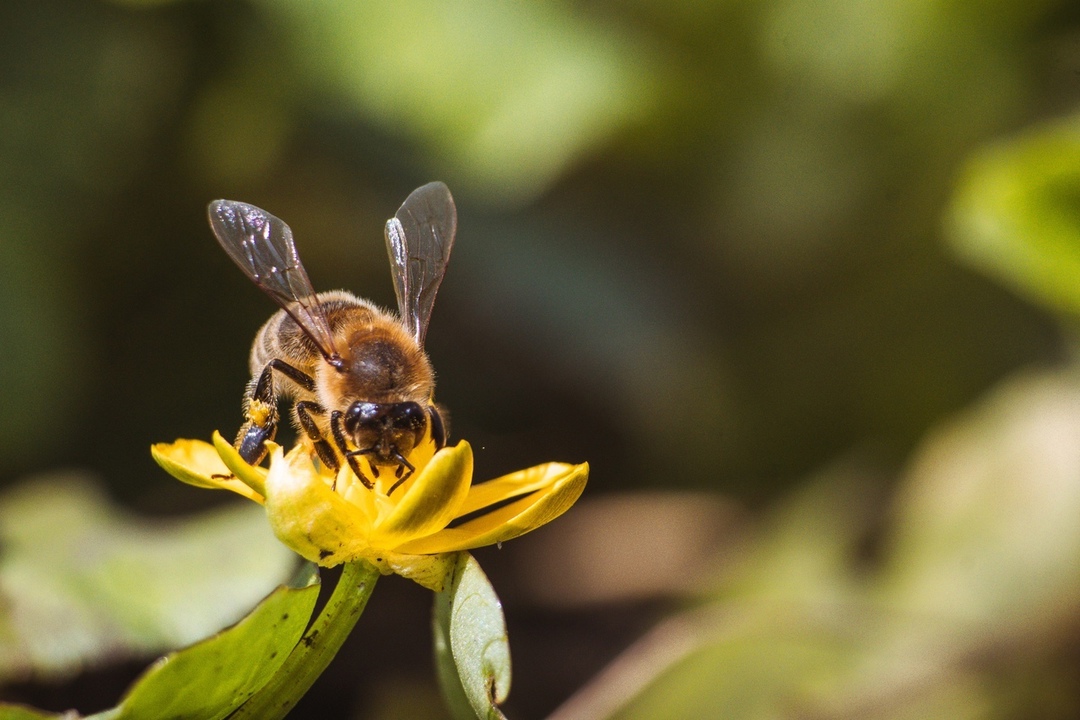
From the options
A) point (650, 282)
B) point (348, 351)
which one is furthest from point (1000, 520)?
point (348, 351)

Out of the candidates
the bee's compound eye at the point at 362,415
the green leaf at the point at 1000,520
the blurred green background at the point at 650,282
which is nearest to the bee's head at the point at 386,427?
the bee's compound eye at the point at 362,415

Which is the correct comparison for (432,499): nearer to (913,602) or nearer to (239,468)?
(239,468)

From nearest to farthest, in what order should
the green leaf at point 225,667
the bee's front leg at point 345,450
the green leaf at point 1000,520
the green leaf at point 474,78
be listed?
1. the green leaf at point 225,667
2. the bee's front leg at point 345,450
3. the green leaf at point 1000,520
4. the green leaf at point 474,78

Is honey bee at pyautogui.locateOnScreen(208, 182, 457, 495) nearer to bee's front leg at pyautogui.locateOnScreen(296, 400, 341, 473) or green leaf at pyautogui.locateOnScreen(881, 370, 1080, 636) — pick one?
bee's front leg at pyautogui.locateOnScreen(296, 400, 341, 473)

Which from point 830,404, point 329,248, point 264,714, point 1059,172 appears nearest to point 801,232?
point 830,404

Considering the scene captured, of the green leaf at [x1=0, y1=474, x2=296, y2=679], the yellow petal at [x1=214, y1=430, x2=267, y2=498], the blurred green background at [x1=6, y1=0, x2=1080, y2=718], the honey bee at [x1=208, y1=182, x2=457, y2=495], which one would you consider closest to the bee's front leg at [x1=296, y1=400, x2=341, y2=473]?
the honey bee at [x1=208, y1=182, x2=457, y2=495]

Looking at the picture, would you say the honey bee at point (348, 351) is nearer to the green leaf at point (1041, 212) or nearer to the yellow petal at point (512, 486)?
the yellow petal at point (512, 486)
